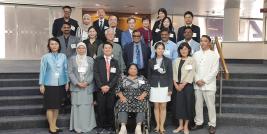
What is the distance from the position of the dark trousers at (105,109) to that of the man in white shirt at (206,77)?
1.35 meters

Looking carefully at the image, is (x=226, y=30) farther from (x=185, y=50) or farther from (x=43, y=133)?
(x=43, y=133)

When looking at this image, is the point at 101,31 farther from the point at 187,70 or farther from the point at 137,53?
the point at 187,70

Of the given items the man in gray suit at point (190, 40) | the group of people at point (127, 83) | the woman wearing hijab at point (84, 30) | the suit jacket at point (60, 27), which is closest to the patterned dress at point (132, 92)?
the group of people at point (127, 83)

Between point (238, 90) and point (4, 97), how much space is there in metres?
4.33

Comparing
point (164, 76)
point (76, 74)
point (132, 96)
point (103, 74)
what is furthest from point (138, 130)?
point (76, 74)

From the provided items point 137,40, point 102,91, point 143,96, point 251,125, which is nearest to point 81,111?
point 102,91

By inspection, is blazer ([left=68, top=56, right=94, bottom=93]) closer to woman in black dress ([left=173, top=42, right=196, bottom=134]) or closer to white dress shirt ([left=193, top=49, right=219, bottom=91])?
woman in black dress ([left=173, top=42, right=196, bottom=134])

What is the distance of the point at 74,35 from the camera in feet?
19.4

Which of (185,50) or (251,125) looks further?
(251,125)

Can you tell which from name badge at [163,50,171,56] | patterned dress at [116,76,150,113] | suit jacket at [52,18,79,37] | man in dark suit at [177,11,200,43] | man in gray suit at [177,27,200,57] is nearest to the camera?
patterned dress at [116,76,150,113]

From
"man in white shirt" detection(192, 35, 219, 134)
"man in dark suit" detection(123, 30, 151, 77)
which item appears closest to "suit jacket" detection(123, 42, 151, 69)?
"man in dark suit" detection(123, 30, 151, 77)

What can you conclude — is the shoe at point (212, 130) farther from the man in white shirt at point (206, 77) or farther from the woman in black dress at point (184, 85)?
the woman in black dress at point (184, 85)

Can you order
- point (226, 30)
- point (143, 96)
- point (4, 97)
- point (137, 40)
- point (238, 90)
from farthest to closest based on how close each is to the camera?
point (226, 30) → point (238, 90) → point (4, 97) → point (137, 40) → point (143, 96)

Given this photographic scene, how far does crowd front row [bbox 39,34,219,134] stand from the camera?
487 cm
